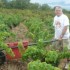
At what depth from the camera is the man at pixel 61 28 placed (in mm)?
10320

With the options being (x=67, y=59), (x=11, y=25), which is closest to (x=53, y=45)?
(x=67, y=59)

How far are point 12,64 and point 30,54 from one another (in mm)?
962

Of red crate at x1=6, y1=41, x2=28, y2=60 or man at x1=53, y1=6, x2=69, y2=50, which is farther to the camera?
man at x1=53, y1=6, x2=69, y2=50

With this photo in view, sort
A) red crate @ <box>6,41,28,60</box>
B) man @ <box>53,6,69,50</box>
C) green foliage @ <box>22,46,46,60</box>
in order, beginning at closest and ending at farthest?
green foliage @ <box>22,46,46,60</box> < red crate @ <box>6,41,28,60</box> < man @ <box>53,6,69,50</box>

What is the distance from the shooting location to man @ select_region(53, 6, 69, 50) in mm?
10320

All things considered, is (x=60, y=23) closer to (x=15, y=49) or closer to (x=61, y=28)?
(x=61, y=28)

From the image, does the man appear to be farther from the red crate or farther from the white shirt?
the red crate

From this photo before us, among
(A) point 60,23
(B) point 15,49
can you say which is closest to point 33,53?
(B) point 15,49

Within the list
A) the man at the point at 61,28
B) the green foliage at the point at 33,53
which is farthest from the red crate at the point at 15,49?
the man at the point at 61,28

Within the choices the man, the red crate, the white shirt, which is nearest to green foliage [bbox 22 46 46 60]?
the red crate

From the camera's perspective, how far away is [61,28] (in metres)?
10.6

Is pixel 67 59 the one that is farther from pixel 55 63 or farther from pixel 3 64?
pixel 3 64

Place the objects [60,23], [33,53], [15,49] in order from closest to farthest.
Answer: [33,53] < [15,49] < [60,23]

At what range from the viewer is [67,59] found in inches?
378
